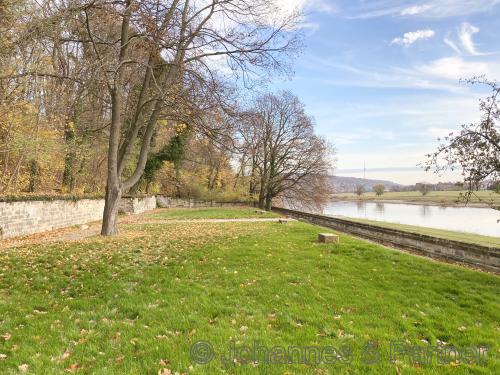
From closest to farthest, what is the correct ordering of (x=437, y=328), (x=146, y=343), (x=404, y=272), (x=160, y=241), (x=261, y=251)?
(x=146, y=343) → (x=437, y=328) → (x=404, y=272) → (x=261, y=251) → (x=160, y=241)

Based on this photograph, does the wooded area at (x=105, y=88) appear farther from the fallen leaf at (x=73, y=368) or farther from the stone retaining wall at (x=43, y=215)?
the fallen leaf at (x=73, y=368)

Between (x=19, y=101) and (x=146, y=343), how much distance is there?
14.3 meters

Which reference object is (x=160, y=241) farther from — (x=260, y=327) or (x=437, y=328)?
(x=437, y=328)

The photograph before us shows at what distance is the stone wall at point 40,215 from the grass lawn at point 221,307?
13.5ft

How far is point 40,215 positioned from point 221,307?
39.8 ft

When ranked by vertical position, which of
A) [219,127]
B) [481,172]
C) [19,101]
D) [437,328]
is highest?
[19,101]

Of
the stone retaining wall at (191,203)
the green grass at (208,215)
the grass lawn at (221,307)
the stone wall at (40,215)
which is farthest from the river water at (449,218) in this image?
the stone wall at (40,215)

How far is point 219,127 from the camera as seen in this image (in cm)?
1266

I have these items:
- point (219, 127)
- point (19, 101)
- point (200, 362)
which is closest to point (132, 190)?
point (19, 101)

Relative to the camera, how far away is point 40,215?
46.6ft

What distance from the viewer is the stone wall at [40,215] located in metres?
12.2

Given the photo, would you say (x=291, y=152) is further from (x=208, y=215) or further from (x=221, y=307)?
(x=221, y=307)

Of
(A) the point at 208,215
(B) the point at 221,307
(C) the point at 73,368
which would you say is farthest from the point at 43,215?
(C) the point at 73,368

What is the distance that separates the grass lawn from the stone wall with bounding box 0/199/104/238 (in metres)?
4.12
